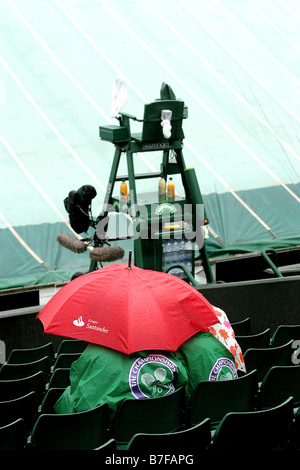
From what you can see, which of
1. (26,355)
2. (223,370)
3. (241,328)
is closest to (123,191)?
(241,328)

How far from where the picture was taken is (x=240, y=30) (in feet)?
41.9

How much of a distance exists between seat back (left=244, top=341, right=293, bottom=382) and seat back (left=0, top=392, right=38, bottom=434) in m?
1.26

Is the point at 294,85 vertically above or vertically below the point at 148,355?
above

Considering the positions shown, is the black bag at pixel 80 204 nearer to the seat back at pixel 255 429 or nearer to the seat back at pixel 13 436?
the seat back at pixel 255 429

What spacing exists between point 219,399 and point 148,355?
0.43 meters

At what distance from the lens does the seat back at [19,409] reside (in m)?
3.58

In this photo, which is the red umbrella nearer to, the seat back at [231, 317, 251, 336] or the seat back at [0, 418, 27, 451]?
the seat back at [0, 418, 27, 451]

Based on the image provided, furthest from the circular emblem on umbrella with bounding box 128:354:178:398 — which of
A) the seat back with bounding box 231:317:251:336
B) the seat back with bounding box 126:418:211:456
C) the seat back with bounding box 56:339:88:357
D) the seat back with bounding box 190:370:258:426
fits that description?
the seat back with bounding box 231:317:251:336

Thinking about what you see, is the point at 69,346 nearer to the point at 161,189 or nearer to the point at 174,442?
the point at 174,442

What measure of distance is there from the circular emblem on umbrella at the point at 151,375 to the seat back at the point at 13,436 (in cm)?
49

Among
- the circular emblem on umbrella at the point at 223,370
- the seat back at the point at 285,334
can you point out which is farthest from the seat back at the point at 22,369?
the seat back at the point at 285,334

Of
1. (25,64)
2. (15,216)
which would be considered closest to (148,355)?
(15,216)
